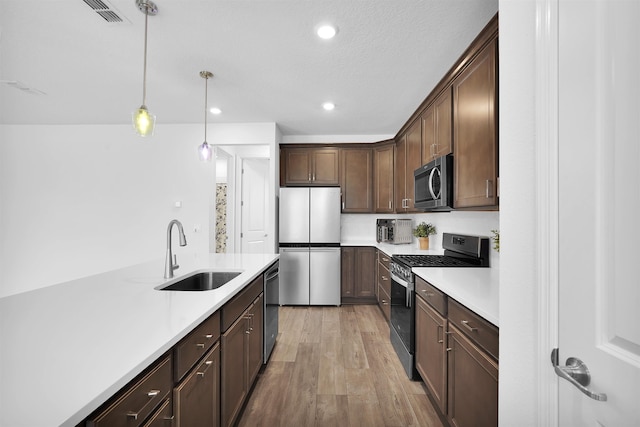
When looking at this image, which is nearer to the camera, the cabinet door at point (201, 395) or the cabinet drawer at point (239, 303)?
the cabinet door at point (201, 395)

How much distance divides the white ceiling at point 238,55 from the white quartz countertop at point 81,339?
5.62 feet

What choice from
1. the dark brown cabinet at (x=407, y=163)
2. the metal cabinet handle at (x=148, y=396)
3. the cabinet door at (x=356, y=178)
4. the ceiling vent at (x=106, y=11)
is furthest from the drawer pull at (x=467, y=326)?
the cabinet door at (x=356, y=178)

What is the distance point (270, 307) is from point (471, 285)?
63.0 inches

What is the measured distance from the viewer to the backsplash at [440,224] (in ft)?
8.28

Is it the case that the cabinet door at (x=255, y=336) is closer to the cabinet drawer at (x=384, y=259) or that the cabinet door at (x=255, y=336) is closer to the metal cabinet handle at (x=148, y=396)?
the metal cabinet handle at (x=148, y=396)

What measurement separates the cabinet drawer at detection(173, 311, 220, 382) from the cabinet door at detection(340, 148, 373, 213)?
338cm

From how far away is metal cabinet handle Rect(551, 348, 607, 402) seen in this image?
0.71m

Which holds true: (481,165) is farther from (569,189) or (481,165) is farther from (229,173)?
(229,173)

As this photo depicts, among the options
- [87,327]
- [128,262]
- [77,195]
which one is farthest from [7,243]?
[87,327]

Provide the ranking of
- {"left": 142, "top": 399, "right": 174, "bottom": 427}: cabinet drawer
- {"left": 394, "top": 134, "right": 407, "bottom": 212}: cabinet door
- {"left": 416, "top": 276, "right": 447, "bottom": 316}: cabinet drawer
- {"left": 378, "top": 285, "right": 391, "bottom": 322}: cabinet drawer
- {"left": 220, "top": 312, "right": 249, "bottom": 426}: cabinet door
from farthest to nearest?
{"left": 394, "top": 134, "right": 407, "bottom": 212}: cabinet door
{"left": 378, "top": 285, "right": 391, "bottom": 322}: cabinet drawer
{"left": 416, "top": 276, "right": 447, "bottom": 316}: cabinet drawer
{"left": 220, "top": 312, "right": 249, "bottom": 426}: cabinet door
{"left": 142, "top": 399, "right": 174, "bottom": 427}: cabinet drawer

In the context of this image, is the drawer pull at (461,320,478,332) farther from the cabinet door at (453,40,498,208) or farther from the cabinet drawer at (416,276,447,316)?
the cabinet door at (453,40,498,208)

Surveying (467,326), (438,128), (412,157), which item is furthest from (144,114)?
(412,157)

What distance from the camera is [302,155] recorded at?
464 cm

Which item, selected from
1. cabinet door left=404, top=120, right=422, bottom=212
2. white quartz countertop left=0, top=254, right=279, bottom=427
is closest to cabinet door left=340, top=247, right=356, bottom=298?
cabinet door left=404, top=120, right=422, bottom=212
